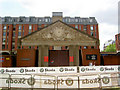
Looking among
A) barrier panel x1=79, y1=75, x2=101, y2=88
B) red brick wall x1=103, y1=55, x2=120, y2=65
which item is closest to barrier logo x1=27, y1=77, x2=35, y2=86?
barrier panel x1=79, y1=75, x2=101, y2=88

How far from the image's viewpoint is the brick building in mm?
61406

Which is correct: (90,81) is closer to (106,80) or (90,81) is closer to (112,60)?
(106,80)

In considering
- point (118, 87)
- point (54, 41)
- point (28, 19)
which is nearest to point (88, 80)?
point (118, 87)

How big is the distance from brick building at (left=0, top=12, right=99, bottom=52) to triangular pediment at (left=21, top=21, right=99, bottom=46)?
32.4m

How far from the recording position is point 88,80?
917cm

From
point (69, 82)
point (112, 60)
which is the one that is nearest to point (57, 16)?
point (112, 60)

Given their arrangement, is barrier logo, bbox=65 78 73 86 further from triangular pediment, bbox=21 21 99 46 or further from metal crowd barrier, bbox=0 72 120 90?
triangular pediment, bbox=21 21 99 46

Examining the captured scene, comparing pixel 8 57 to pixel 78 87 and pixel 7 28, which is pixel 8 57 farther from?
pixel 7 28

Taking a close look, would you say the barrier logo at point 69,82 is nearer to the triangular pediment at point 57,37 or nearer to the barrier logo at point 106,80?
the barrier logo at point 106,80

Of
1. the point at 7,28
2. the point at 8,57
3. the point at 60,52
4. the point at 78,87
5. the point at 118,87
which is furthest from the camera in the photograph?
the point at 7,28

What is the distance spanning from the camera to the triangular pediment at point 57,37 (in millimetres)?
27500

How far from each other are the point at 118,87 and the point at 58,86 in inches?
216

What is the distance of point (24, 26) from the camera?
6319 centimetres

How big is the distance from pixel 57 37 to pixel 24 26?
4111 centimetres
